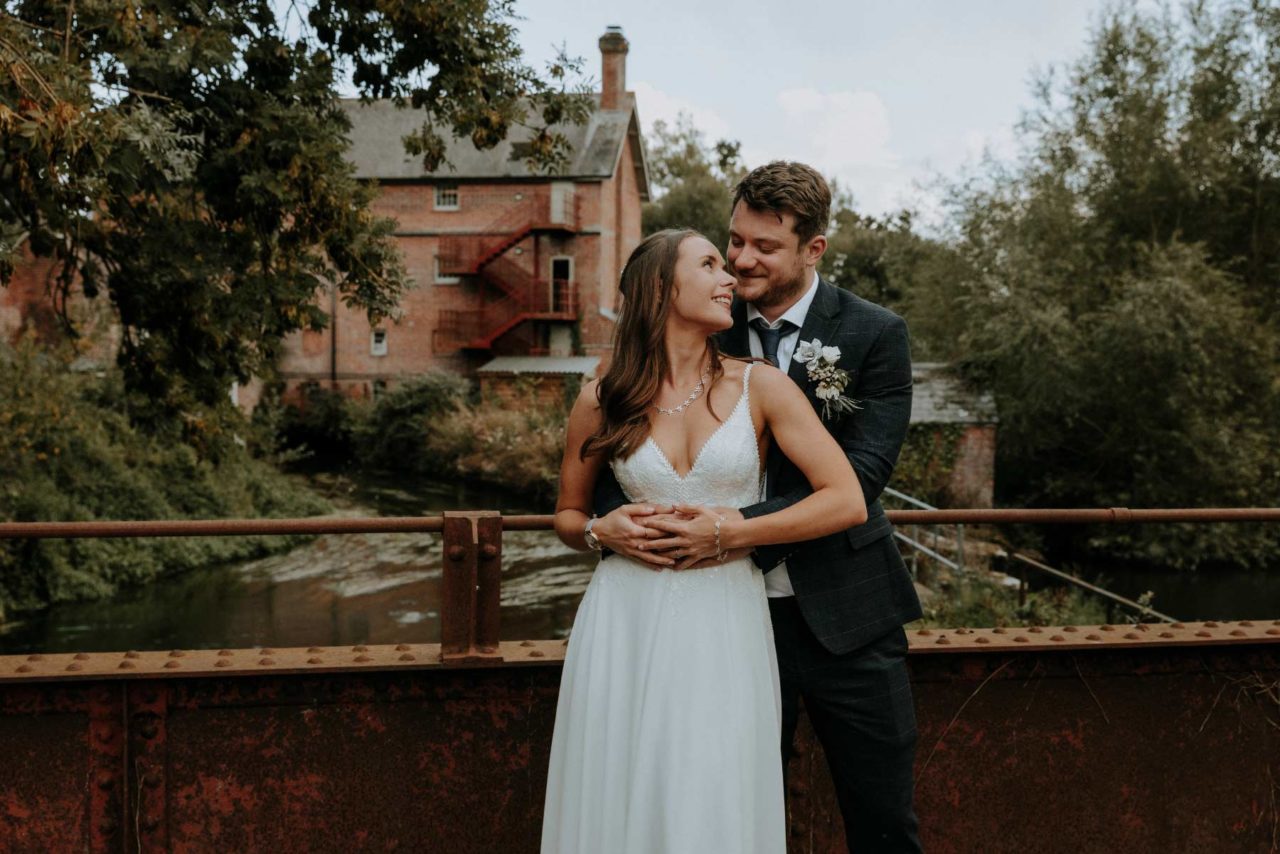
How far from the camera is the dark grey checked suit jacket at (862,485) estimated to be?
107 inches

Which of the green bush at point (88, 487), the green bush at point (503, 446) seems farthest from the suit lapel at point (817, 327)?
the green bush at point (503, 446)

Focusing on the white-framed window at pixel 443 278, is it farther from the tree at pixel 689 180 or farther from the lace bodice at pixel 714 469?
the lace bodice at pixel 714 469

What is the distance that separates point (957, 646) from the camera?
3383 millimetres

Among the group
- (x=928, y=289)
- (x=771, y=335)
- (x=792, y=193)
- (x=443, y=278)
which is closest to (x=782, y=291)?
(x=771, y=335)

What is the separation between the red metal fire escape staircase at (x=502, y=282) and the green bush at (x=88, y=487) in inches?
604

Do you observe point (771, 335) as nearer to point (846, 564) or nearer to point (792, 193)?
point (792, 193)

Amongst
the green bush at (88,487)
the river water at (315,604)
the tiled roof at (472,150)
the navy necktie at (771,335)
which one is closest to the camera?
the navy necktie at (771,335)

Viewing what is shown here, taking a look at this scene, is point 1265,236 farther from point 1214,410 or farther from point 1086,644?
point 1086,644

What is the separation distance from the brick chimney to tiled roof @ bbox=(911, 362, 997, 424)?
618 inches

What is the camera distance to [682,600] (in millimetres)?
2633

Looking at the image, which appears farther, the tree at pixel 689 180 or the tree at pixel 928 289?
the tree at pixel 689 180

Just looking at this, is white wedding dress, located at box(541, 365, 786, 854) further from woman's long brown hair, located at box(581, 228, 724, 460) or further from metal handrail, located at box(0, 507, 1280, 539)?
metal handrail, located at box(0, 507, 1280, 539)

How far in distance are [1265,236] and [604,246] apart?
19.0 m

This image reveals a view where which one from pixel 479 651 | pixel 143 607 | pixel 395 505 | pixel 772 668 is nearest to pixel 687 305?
pixel 772 668
